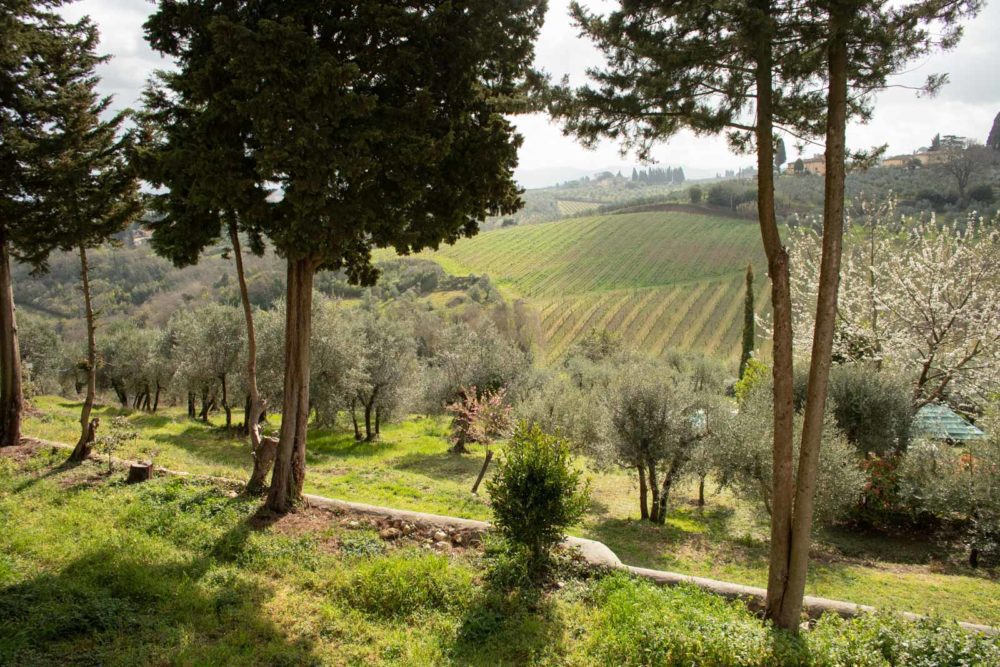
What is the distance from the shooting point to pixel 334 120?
26.2 ft

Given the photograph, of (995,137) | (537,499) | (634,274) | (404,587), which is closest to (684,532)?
(537,499)

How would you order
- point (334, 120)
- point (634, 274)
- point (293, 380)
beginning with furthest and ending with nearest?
point (634, 274) < point (293, 380) < point (334, 120)

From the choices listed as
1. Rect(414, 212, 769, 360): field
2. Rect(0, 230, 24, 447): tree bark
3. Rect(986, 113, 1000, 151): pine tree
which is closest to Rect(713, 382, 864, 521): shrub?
Rect(0, 230, 24, 447): tree bark

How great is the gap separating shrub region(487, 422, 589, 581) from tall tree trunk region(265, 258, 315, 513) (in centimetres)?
412

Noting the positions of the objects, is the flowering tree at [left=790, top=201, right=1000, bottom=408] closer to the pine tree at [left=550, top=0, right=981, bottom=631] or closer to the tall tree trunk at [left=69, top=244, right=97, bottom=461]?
the pine tree at [left=550, top=0, right=981, bottom=631]

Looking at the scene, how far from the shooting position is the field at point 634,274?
6644 centimetres

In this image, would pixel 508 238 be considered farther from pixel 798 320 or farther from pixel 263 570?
pixel 263 570

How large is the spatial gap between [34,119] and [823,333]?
657 inches

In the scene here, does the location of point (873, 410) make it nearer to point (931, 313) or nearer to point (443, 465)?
point (931, 313)

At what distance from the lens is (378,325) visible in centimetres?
3594

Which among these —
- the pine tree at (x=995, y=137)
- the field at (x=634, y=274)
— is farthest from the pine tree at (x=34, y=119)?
the pine tree at (x=995, y=137)

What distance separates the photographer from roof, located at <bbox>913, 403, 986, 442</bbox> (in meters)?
22.9

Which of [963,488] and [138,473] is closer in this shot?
[138,473]

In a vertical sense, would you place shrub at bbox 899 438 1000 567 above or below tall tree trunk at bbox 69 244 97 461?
below
